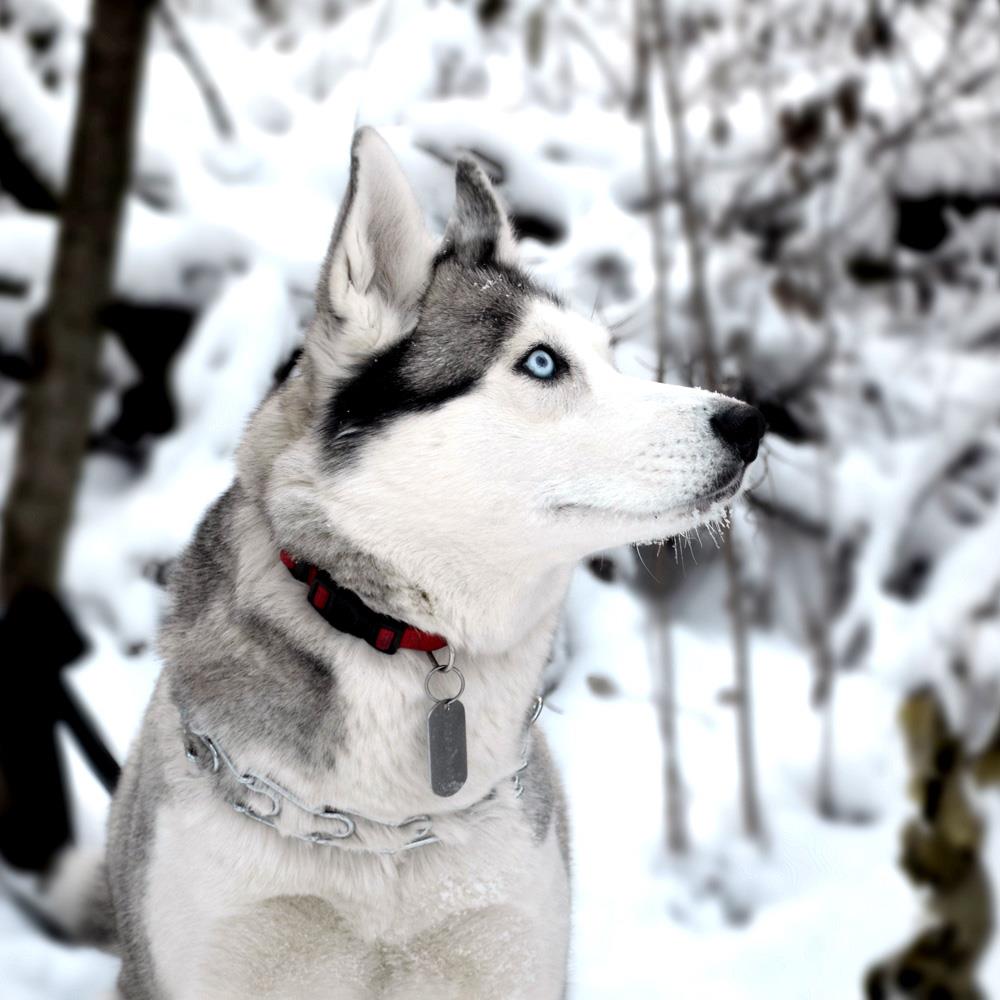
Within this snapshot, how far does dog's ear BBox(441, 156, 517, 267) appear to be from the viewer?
210cm

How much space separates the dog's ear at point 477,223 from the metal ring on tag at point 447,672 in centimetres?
71

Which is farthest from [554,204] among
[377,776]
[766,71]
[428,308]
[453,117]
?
[377,776]

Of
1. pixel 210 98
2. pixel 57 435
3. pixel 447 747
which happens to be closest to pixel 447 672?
pixel 447 747

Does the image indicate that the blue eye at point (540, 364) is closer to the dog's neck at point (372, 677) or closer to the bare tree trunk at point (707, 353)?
the dog's neck at point (372, 677)

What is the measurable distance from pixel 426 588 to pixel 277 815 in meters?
0.43

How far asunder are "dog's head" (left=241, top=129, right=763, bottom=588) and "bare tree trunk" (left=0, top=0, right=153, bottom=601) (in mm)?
1582

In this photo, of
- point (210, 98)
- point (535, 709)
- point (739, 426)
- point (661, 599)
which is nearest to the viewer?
point (739, 426)

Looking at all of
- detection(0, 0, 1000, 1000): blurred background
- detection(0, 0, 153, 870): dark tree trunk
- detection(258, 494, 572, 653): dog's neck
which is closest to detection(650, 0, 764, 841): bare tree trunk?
detection(0, 0, 1000, 1000): blurred background

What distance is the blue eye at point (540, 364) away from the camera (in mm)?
1919

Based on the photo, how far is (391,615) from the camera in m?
1.91

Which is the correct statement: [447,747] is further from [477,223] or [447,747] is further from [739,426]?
[477,223]

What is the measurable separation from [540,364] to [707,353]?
1.36 m

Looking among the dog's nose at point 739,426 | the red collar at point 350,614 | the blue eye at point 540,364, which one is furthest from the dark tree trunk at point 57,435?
the dog's nose at point 739,426

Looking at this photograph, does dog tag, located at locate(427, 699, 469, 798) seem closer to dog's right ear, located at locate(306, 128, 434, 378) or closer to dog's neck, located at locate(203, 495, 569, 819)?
dog's neck, located at locate(203, 495, 569, 819)
